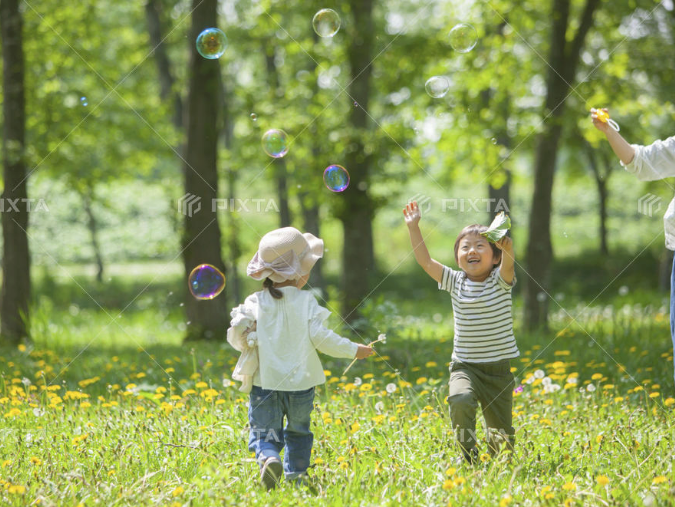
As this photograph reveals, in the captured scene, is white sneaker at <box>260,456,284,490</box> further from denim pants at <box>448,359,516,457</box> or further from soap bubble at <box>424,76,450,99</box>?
soap bubble at <box>424,76,450,99</box>

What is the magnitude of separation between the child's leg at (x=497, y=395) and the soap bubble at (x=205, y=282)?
6.64ft

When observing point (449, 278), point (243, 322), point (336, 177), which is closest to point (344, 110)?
point (336, 177)

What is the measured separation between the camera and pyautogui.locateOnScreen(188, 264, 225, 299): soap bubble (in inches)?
190

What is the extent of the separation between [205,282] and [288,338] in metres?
1.52

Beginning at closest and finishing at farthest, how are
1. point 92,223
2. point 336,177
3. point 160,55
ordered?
1. point 336,177
2. point 160,55
3. point 92,223

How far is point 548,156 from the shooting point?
8898 mm

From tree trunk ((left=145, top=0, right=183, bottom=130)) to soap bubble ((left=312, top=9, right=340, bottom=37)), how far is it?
8.84m

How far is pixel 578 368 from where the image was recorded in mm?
5789

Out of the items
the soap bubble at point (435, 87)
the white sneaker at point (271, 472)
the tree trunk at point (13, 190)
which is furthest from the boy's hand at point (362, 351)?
the tree trunk at point (13, 190)

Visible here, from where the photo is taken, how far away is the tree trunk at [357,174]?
9023 mm

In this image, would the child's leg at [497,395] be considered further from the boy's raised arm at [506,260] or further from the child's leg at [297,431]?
the child's leg at [297,431]

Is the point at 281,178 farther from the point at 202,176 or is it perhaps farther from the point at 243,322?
the point at 243,322

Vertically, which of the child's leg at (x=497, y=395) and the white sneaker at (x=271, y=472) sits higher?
the child's leg at (x=497, y=395)

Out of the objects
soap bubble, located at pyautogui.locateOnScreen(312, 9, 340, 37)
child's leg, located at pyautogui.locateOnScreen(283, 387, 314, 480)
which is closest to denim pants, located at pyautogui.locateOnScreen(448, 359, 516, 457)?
child's leg, located at pyautogui.locateOnScreen(283, 387, 314, 480)
